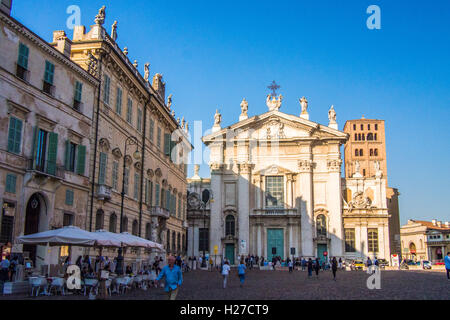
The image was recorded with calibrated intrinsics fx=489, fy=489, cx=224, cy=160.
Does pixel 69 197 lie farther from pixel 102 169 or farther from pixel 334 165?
pixel 334 165

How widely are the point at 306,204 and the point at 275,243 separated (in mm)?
5139

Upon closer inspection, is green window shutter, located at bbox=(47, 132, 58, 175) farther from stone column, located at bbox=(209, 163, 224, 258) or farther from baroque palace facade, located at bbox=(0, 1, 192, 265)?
stone column, located at bbox=(209, 163, 224, 258)

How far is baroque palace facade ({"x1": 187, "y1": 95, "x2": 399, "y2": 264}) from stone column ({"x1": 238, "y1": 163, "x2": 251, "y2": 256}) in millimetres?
51

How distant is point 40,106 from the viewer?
21.6 m

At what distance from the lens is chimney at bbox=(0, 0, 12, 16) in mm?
19934

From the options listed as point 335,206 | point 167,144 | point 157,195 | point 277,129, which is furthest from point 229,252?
point 157,195

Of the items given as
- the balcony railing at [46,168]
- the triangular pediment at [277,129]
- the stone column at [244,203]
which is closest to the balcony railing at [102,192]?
the balcony railing at [46,168]

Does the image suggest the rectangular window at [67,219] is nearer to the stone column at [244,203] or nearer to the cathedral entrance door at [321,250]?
the stone column at [244,203]

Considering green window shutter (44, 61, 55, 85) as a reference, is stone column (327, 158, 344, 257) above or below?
below

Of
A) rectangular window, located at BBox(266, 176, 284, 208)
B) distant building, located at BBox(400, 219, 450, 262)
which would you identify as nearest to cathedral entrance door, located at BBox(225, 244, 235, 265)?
rectangular window, located at BBox(266, 176, 284, 208)

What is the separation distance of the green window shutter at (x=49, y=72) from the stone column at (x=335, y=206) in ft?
112

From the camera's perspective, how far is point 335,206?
5000 centimetres

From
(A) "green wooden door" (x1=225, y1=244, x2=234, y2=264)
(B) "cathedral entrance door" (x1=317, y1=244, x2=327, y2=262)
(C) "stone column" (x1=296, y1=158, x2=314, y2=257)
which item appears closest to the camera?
(C) "stone column" (x1=296, y1=158, x2=314, y2=257)
